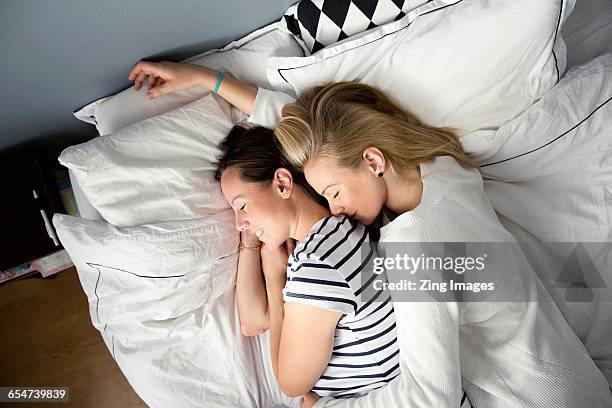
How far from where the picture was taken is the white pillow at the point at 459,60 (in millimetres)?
1108

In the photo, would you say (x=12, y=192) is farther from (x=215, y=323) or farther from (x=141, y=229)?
(x=215, y=323)

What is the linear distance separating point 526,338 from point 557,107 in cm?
54

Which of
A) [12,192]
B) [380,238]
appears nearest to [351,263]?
[380,238]

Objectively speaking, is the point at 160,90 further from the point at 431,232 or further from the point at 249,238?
the point at 431,232

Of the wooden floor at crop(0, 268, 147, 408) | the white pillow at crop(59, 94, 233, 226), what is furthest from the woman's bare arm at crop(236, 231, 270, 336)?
the wooden floor at crop(0, 268, 147, 408)

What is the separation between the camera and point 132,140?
1.16 m

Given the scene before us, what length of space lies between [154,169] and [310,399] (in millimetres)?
635

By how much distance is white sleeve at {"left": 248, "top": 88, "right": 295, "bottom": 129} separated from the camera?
3.96 ft

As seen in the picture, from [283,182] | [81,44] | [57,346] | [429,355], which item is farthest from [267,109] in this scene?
[57,346]

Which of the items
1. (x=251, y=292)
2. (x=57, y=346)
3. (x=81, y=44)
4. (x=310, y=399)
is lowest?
(x=57, y=346)

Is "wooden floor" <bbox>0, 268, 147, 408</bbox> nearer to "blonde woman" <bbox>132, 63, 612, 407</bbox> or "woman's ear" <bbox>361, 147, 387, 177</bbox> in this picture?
"blonde woman" <bbox>132, 63, 612, 407</bbox>

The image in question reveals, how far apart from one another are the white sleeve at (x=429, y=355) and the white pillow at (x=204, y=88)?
0.65 metres

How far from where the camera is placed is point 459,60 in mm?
1131

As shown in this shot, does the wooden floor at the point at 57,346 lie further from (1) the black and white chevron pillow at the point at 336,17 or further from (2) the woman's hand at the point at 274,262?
(1) the black and white chevron pillow at the point at 336,17
